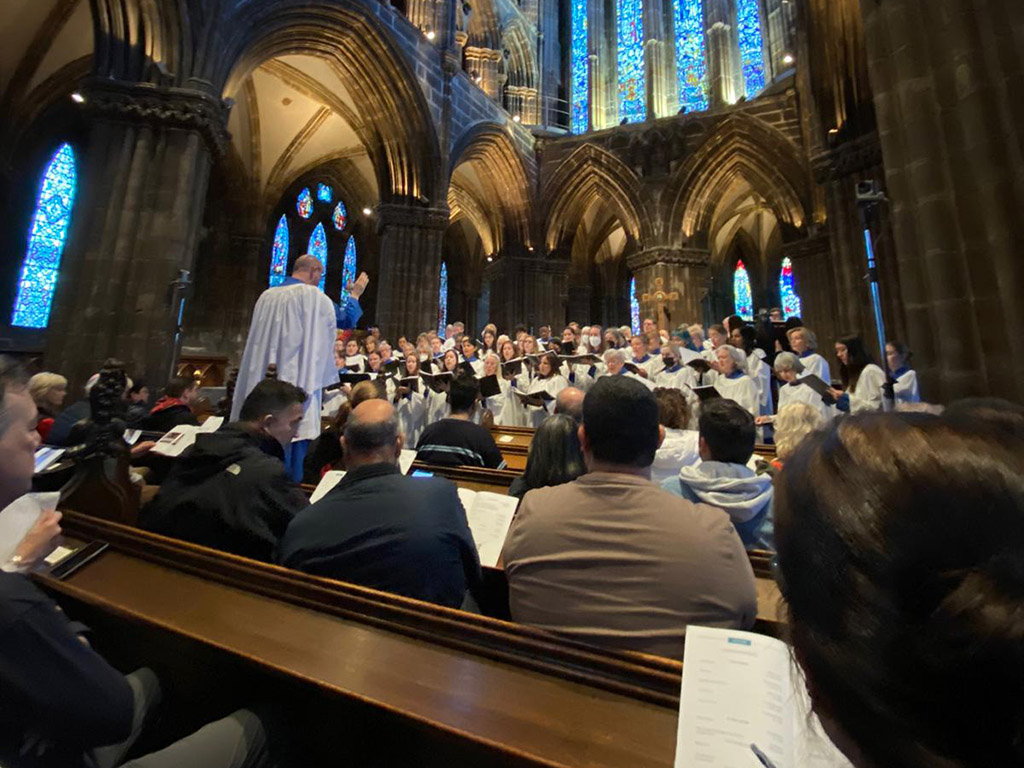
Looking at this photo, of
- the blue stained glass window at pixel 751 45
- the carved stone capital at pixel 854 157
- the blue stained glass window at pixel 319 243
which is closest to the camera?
the carved stone capital at pixel 854 157

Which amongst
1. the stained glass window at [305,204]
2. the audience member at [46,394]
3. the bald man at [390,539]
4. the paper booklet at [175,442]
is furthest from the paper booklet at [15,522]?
the stained glass window at [305,204]

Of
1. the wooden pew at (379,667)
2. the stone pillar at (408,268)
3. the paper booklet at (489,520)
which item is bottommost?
the wooden pew at (379,667)

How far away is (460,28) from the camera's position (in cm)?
1470

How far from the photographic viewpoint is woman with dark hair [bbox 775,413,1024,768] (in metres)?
0.38

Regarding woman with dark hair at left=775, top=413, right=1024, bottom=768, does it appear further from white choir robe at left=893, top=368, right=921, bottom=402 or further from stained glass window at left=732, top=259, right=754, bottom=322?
stained glass window at left=732, top=259, right=754, bottom=322

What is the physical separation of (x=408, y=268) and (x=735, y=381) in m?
8.02

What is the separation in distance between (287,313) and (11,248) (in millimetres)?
11987

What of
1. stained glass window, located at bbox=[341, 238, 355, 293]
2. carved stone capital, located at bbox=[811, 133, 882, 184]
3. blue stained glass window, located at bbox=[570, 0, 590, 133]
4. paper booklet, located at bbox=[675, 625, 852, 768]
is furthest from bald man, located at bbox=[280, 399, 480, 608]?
blue stained glass window, located at bbox=[570, 0, 590, 133]

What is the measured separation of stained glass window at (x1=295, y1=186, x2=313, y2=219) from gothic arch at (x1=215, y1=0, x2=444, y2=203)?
14.7 feet

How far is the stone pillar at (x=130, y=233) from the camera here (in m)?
7.30

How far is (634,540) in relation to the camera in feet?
4.88

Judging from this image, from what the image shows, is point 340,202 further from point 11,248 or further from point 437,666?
point 437,666

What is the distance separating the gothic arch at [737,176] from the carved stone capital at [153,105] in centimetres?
1112

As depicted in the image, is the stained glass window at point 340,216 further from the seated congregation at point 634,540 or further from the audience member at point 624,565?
the audience member at point 624,565
